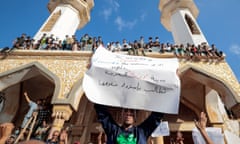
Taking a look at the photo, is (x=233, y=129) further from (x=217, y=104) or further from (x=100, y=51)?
(x=100, y=51)

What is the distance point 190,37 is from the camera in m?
12.1

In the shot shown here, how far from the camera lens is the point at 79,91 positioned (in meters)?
6.84

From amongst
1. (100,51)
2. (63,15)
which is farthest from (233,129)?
(63,15)

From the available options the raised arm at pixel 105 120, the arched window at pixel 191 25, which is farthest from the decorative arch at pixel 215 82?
the arched window at pixel 191 25

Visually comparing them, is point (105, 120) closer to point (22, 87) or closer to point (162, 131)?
point (162, 131)

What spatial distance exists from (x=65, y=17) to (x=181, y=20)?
829cm

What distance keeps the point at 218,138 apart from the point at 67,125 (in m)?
6.06

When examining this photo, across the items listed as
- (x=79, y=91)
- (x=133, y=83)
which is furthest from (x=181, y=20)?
(x=133, y=83)

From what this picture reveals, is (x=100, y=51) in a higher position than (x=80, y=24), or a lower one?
lower

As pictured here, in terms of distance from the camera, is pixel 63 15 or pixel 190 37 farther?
pixel 63 15

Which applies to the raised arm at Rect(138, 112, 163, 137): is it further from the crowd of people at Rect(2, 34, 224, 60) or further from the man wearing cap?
the crowd of people at Rect(2, 34, 224, 60)

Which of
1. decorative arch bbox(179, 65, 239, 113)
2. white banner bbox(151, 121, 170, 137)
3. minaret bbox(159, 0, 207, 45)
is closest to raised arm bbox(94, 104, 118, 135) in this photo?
white banner bbox(151, 121, 170, 137)

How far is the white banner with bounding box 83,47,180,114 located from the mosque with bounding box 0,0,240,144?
3.81 metres

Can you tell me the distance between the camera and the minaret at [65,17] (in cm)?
1280
